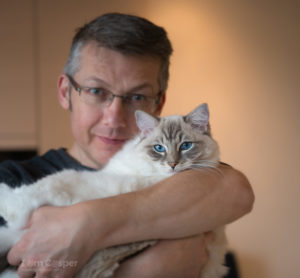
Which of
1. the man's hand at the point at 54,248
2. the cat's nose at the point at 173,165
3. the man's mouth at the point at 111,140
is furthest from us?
the man's mouth at the point at 111,140

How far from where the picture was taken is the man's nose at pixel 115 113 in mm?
1657

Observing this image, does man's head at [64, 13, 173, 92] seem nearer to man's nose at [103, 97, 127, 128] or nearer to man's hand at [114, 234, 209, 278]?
man's nose at [103, 97, 127, 128]

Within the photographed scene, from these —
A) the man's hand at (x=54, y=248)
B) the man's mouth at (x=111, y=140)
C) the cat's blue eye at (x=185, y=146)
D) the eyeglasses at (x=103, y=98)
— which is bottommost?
the man's hand at (x=54, y=248)

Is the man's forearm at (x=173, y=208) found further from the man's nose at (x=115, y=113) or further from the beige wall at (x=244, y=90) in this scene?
the beige wall at (x=244, y=90)

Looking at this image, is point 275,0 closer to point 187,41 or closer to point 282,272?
point 187,41

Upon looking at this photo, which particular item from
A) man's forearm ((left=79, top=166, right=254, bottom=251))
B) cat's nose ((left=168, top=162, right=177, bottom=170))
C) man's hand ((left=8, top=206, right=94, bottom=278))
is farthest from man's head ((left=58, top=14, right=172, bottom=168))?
man's hand ((left=8, top=206, right=94, bottom=278))

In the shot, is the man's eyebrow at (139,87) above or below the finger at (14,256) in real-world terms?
above

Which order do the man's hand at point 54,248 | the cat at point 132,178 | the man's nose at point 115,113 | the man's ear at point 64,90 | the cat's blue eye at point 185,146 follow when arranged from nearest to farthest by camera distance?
the man's hand at point 54,248 → the cat at point 132,178 → the cat's blue eye at point 185,146 → the man's nose at point 115,113 → the man's ear at point 64,90

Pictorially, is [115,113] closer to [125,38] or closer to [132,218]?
[125,38]

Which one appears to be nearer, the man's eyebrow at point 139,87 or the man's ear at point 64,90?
the man's eyebrow at point 139,87

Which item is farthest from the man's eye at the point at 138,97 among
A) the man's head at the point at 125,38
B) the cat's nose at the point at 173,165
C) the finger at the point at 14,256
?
the finger at the point at 14,256

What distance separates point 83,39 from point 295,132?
260cm

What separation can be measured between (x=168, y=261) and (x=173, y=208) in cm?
20

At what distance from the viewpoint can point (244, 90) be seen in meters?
3.25
